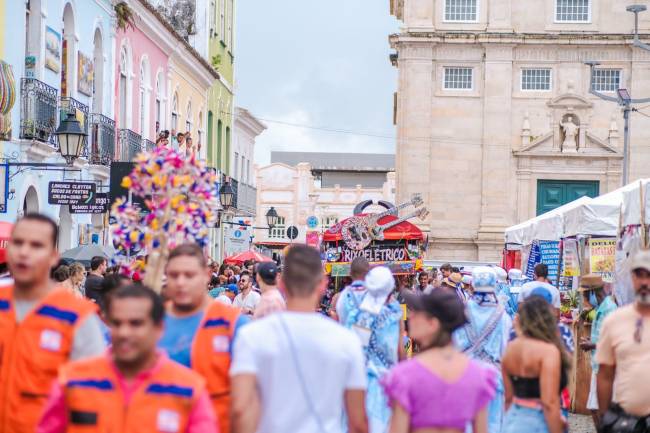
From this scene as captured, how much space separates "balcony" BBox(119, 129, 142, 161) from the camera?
2725 centimetres

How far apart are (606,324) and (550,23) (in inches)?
1505

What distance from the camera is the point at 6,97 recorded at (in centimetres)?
1902

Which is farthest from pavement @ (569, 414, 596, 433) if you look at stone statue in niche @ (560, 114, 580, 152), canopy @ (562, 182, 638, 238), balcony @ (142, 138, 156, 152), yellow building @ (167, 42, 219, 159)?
stone statue in niche @ (560, 114, 580, 152)

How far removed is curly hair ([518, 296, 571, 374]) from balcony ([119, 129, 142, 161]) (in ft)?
65.7

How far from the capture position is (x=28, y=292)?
19.0 feet

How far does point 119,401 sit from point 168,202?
2948 mm

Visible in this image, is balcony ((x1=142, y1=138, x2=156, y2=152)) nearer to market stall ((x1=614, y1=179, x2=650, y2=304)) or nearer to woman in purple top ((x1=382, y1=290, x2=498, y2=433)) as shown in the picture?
market stall ((x1=614, y1=179, x2=650, y2=304))

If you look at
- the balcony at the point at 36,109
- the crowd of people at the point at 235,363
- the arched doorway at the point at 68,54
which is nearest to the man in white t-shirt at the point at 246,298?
the balcony at the point at 36,109

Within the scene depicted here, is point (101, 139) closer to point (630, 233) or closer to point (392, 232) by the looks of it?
point (392, 232)

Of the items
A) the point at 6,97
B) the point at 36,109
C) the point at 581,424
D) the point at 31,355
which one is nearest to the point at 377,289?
the point at 31,355

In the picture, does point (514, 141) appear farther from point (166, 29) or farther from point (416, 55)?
point (166, 29)

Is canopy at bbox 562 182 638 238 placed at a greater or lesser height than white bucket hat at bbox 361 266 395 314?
greater

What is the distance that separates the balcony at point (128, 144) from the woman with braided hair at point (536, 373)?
20.1 meters

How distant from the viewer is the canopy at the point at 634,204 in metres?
12.9
